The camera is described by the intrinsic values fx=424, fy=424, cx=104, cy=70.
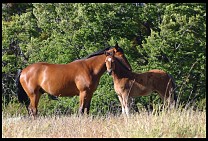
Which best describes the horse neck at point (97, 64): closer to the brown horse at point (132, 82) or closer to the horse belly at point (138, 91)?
the brown horse at point (132, 82)

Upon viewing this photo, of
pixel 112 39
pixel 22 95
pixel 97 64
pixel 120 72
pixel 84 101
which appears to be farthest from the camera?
pixel 112 39

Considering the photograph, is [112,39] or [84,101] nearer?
[84,101]

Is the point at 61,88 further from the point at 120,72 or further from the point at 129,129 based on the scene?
the point at 129,129

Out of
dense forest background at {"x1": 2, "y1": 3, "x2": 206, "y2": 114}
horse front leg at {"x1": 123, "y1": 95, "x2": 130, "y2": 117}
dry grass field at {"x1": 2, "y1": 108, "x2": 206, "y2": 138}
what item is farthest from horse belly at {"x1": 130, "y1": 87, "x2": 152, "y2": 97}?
dense forest background at {"x1": 2, "y1": 3, "x2": 206, "y2": 114}

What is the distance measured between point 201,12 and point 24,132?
15.9 meters

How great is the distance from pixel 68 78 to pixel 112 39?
33.8ft

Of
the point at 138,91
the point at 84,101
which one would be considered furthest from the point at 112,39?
the point at 84,101

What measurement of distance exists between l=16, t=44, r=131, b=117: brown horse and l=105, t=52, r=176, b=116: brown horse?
0.25 meters

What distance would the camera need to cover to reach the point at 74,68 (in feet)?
26.6

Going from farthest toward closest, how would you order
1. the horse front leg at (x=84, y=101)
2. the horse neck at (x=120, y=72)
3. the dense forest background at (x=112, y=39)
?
the dense forest background at (x=112, y=39)
the horse neck at (x=120, y=72)
the horse front leg at (x=84, y=101)

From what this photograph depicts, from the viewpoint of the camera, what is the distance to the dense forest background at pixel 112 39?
1858 cm

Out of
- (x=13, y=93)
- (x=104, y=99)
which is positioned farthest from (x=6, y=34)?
(x=104, y=99)

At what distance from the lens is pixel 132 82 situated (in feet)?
28.3

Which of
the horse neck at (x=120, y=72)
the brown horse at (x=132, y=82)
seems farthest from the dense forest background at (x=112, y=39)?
the horse neck at (x=120, y=72)
